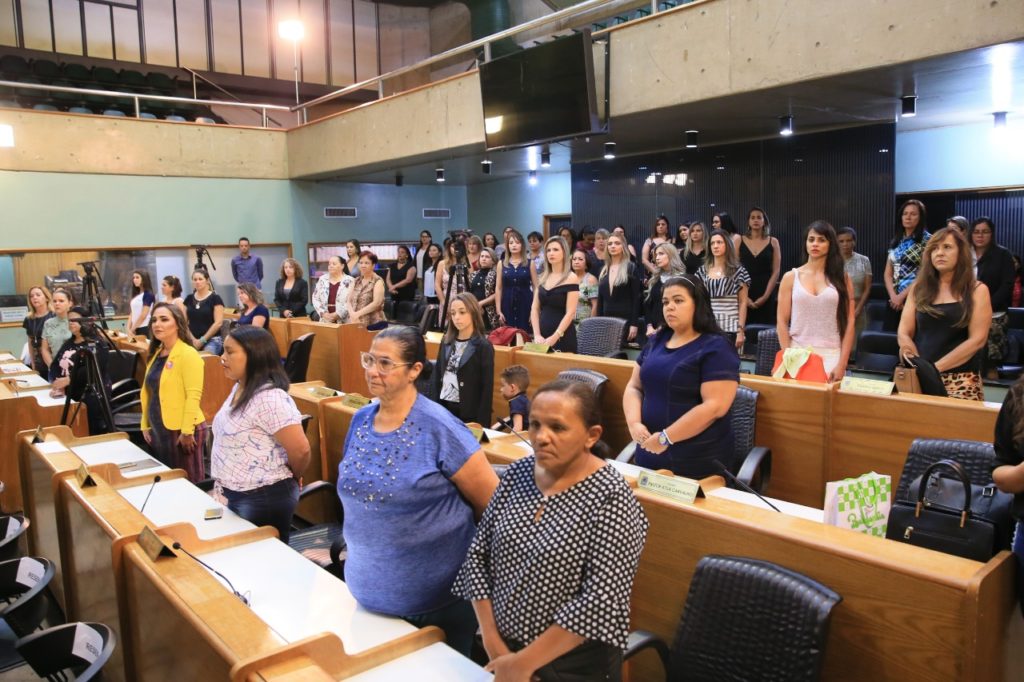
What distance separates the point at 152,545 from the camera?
6.84ft

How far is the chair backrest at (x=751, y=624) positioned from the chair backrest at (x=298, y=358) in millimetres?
4693

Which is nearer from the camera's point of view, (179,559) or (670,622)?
(179,559)

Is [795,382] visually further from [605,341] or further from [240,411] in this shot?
[240,411]

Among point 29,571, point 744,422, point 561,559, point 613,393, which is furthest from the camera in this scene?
point 613,393

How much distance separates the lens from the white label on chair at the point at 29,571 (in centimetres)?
261

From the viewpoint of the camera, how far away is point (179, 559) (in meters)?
2.09

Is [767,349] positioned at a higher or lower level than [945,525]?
higher

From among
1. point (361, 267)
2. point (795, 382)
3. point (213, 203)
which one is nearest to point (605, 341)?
point (795, 382)

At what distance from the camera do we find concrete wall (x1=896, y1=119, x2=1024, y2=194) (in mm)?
7340

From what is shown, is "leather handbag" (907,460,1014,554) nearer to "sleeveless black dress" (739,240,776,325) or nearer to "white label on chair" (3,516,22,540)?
"white label on chair" (3,516,22,540)

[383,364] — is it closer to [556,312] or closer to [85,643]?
[85,643]

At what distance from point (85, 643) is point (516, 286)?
483 centimetres

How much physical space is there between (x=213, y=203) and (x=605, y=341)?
24.9 ft

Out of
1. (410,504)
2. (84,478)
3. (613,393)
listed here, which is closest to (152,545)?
(410,504)
